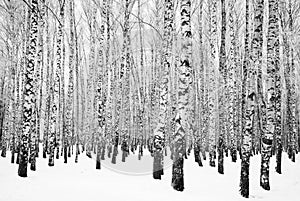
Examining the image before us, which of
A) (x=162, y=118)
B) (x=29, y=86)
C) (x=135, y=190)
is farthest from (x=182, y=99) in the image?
(x=29, y=86)

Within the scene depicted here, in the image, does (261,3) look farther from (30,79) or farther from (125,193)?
(30,79)

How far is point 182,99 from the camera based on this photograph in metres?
7.75

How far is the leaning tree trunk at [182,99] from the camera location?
7629mm

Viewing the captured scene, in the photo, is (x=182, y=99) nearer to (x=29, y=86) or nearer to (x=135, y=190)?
(x=135, y=190)

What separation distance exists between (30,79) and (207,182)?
22.1 feet

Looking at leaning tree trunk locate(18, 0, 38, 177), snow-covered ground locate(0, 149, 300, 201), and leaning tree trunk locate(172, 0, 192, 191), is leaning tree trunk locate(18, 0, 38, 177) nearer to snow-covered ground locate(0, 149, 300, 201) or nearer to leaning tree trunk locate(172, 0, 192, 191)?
snow-covered ground locate(0, 149, 300, 201)

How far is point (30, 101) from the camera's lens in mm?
9180

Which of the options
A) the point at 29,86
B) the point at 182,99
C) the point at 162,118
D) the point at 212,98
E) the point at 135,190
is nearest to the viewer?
the point at 135,190

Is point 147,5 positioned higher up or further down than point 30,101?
higher up

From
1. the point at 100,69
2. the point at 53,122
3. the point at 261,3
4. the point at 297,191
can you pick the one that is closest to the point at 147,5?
the point at 100,69

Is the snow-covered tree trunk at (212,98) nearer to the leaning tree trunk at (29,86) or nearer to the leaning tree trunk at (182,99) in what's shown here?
the leaning tree trunk at (182,99)

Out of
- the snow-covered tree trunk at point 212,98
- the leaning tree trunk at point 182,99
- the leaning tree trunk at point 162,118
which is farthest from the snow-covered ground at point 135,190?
the snow-covered tree trunk at point 212,98

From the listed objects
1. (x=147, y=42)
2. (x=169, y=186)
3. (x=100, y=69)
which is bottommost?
(x=169, y=186)

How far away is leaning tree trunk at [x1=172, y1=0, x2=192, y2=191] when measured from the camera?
7629mm
